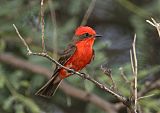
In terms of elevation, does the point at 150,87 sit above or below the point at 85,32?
above

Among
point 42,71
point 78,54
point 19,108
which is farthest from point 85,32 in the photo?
point 42,71

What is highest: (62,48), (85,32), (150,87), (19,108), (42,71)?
(62,48)

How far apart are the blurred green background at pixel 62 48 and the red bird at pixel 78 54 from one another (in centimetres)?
46

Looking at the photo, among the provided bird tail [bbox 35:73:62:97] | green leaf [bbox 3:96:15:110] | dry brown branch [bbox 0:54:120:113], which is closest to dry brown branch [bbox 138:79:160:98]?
dry brown branch [bbox 0:54:120:113]

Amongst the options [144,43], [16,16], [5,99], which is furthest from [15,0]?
[144,43]

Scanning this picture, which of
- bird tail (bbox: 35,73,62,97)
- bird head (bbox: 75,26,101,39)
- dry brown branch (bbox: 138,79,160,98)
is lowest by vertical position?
bird tail (bbox: 35,73,62,97)

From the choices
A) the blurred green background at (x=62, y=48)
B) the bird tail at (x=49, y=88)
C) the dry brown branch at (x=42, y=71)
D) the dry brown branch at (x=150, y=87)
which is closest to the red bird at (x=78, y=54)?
the bird tail at (x=49, y=88)

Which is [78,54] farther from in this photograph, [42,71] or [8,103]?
[42,71]

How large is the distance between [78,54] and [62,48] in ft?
4.56

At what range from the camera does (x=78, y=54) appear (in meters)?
4.25

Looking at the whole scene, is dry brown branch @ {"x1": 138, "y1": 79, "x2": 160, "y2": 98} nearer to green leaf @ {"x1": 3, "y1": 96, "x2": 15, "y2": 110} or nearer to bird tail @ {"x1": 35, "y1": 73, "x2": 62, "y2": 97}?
bird tail @ {"x1": 35, "y1": 73, "x2": 62, "y2": 97}

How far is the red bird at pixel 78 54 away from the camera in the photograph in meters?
4.19

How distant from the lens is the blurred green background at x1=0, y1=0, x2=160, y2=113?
17.0ft

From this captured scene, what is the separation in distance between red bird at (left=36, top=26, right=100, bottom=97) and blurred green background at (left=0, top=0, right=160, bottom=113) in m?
0.46
